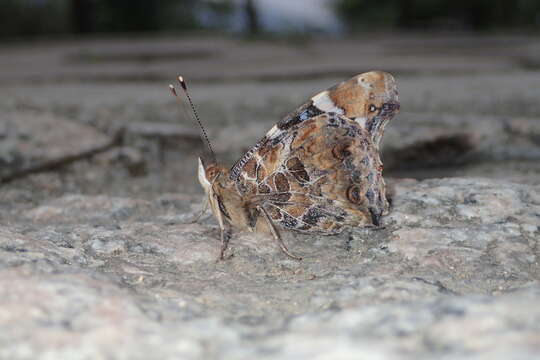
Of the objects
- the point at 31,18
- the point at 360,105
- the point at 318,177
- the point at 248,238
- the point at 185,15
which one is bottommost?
the point at 248,238

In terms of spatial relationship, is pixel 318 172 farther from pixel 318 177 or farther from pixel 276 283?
pixel 276 283

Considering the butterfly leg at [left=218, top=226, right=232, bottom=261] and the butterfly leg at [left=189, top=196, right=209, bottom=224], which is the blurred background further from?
the butterfly leg at [left=218, top=226, right=232, bottom=261]

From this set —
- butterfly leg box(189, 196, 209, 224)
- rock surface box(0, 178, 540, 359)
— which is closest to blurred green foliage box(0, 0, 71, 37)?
butterfly leg box(189, 196, 209, 224)

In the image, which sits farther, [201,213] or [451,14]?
[451,14]

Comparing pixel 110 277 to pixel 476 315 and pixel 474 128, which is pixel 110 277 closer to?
pixel 476 315

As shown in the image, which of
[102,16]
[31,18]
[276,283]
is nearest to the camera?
[276,283]

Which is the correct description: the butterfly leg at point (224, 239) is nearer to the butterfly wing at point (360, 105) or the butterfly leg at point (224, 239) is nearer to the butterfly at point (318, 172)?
the butterfly at point (318, 172)

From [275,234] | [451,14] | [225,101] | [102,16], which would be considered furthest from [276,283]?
[451,14]

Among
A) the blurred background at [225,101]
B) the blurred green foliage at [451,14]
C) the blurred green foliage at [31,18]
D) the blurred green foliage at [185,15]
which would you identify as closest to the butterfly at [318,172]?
the blurred background at [225,101]
